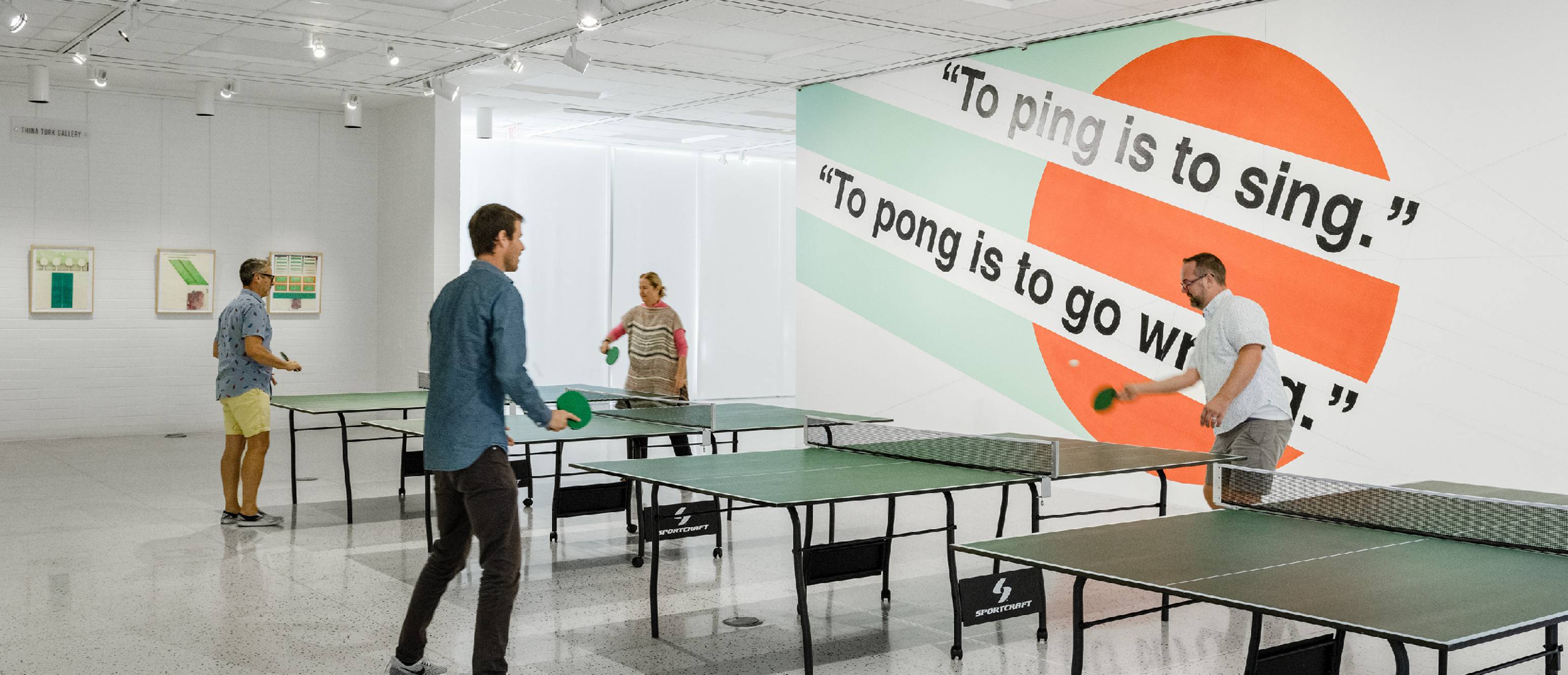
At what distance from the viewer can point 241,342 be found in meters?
6.46

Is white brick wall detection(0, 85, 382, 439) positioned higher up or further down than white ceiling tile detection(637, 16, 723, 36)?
further down

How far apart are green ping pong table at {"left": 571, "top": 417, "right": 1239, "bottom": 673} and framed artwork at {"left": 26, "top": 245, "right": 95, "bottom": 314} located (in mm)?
7758

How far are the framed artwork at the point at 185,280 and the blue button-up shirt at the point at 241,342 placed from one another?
512 centimetres

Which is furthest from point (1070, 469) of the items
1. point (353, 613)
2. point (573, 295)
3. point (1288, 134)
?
point (573, 295)

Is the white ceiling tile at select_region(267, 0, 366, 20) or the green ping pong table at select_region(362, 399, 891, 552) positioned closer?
the green ping pong table at select_region(362, 399, 891, 552)

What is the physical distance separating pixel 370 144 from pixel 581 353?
3.39 metres

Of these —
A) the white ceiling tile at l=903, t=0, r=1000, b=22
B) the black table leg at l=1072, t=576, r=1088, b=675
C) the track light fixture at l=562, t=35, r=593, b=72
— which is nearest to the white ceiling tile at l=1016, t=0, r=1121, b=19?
the white ceiling tile at l=903, t=0, r=1000, b=22

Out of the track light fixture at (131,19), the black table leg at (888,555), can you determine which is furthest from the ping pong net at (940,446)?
the track light fixture at (131,19)

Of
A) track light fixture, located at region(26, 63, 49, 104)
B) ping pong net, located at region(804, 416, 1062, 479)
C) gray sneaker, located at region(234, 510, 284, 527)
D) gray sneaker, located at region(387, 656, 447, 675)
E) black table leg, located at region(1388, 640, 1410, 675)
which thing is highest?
track light fixture, located at region(26, 63, 49, 104)

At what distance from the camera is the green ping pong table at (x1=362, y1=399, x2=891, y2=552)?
580 centimetres

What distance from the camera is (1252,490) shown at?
12.5ft

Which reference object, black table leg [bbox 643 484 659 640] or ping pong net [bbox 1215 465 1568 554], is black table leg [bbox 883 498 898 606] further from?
ping pong net [bbox 1215 465 1568 554]

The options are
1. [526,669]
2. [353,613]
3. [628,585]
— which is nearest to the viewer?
[526,669]

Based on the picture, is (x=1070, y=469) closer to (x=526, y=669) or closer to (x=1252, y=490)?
(x=1252, y=490)
